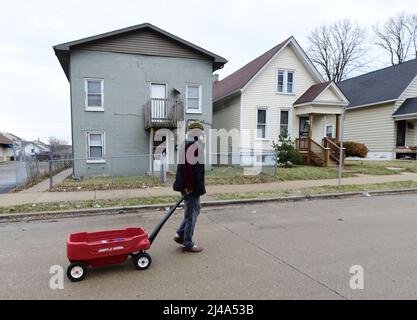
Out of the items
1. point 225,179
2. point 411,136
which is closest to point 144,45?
point 225,179

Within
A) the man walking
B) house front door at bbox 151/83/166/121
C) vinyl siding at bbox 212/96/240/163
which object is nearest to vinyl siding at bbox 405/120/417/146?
vinyl siding at bbox 212/96/240/163

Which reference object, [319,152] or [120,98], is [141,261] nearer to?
[120,98]

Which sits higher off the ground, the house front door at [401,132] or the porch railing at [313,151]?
the house front door at [401,132]

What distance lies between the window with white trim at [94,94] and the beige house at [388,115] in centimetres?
1938

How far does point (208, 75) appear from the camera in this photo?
16.7 metres

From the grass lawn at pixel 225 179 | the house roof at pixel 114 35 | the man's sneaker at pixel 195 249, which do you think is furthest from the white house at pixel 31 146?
the man's sneaker at pixel 195 249

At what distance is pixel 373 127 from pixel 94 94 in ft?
67.7

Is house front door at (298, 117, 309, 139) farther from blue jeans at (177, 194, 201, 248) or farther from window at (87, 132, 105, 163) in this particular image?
blue jeans at (177, 194, 201, 248)

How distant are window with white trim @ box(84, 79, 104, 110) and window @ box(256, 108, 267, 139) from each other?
30.6 feet

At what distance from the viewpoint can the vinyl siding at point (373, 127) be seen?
22.3 m

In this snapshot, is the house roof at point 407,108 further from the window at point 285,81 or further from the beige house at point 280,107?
the window at point 285,81

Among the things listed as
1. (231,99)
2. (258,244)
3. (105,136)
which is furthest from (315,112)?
(258,244)

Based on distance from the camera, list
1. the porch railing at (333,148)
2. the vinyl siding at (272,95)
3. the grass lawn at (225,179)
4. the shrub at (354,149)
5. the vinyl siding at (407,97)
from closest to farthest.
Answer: the grass lawn at (225,179) → the porch railing at (333,148) → the shrub at (354,149) → the vinyl siding at (272,95) → the vinyl siding at (407,97)

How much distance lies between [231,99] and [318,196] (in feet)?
38.5
